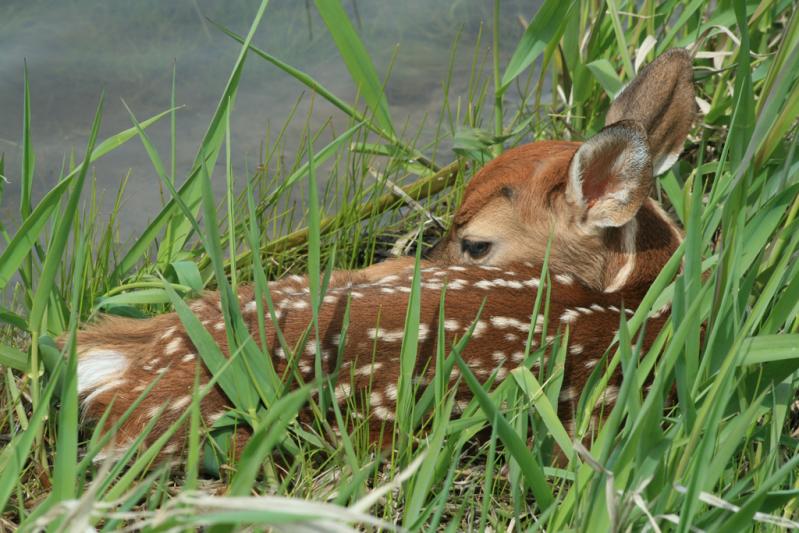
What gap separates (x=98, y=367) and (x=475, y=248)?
121 centimetres

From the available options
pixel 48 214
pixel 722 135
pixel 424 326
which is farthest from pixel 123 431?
pixel 722 135

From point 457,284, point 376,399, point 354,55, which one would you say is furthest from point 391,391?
point 354,55

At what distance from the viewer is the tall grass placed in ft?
6.25

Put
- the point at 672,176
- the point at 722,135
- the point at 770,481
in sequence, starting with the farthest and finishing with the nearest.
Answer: the point at 722,135, the point at 672,176, the point at 770,481

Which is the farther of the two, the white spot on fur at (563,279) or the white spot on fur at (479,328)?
the white spot on fur at (563,279)

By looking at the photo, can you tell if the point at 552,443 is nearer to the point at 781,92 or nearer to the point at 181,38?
the point at 781,92

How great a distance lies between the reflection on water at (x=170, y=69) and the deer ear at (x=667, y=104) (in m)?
1.64

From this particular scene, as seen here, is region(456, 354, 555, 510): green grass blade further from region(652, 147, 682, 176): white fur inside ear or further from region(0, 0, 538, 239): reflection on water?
region(0, 0, 538, 239): reflection on water

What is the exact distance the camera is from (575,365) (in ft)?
9.07

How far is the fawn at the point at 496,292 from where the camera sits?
260 cm

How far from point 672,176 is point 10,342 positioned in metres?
1.96

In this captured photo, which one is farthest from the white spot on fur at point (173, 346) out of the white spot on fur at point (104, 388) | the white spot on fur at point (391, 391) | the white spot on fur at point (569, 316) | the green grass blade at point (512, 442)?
the white spot on fur at point (569, 316)

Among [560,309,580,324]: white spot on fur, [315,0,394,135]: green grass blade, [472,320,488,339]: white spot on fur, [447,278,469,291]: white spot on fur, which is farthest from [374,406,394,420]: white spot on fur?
[315,0,394,135]: green grass blade

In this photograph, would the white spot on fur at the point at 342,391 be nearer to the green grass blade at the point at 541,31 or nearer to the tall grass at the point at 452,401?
the tall grass at the point at 452,401
